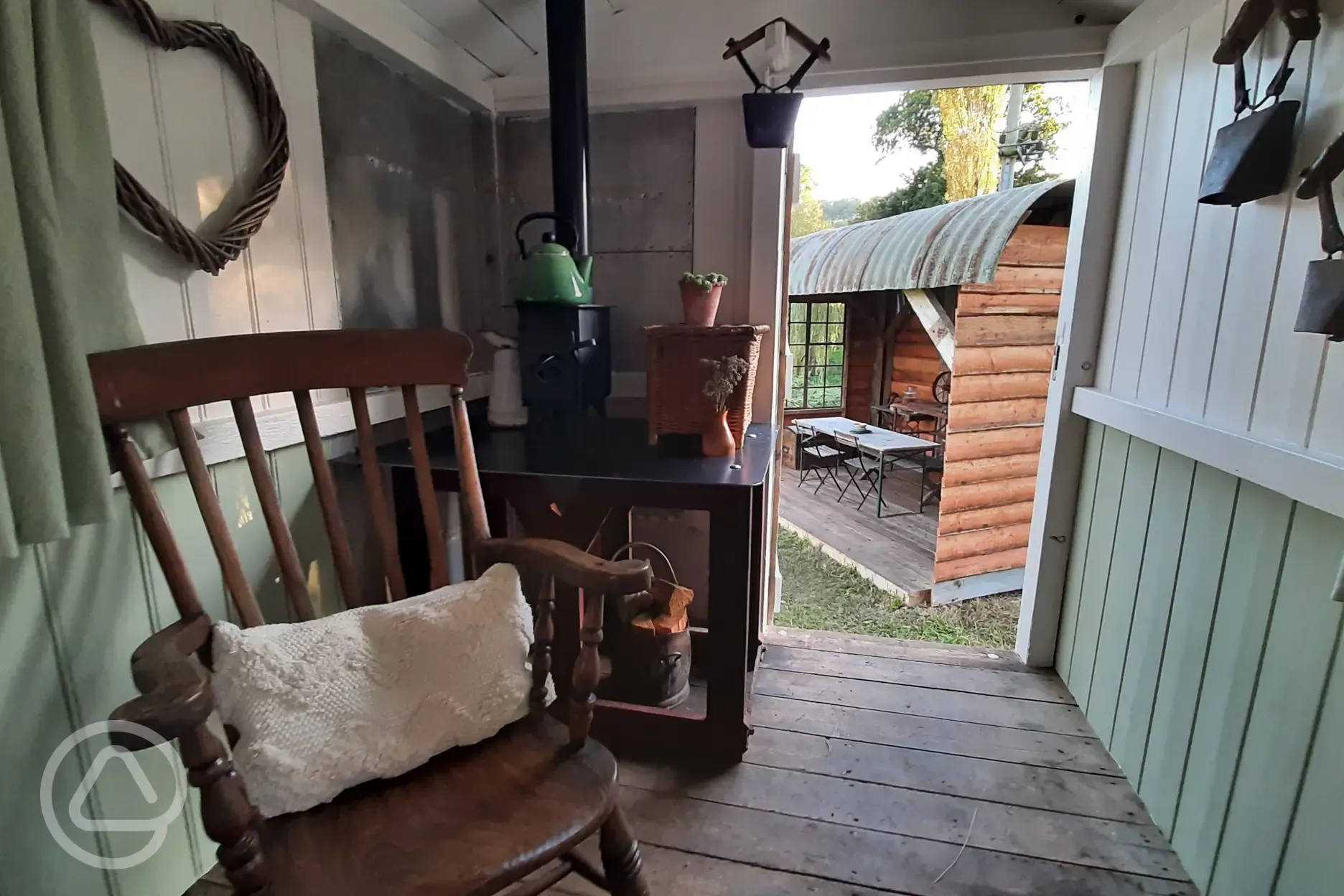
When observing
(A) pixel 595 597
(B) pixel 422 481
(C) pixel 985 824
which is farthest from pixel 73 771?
(C) pixel 985 824

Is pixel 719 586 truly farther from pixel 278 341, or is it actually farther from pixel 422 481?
pixel 278 341

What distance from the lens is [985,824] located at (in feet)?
4.36

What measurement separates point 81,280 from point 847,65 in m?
1.70

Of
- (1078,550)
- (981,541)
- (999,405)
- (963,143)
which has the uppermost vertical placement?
(963,143)

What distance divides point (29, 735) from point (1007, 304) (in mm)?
4021

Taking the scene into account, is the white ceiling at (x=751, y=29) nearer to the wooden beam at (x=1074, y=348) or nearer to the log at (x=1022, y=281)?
the wooden beam at (x=1074, y=348)

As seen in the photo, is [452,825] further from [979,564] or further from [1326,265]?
[979,564]

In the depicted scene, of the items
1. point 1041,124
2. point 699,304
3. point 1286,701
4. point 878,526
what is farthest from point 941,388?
point 1286,701

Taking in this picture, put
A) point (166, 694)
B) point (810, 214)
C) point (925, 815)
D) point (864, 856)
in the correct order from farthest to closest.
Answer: point (810, 214) < point (925, 815) < point (864, 856) < point (166, 694)

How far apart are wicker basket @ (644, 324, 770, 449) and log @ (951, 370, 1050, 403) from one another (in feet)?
8.26

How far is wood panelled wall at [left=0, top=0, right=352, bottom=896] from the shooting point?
0.86 metres

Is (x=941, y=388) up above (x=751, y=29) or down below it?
below

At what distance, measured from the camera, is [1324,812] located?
915mm

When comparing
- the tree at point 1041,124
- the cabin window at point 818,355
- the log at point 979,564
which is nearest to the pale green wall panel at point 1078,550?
the log at point 979,564
